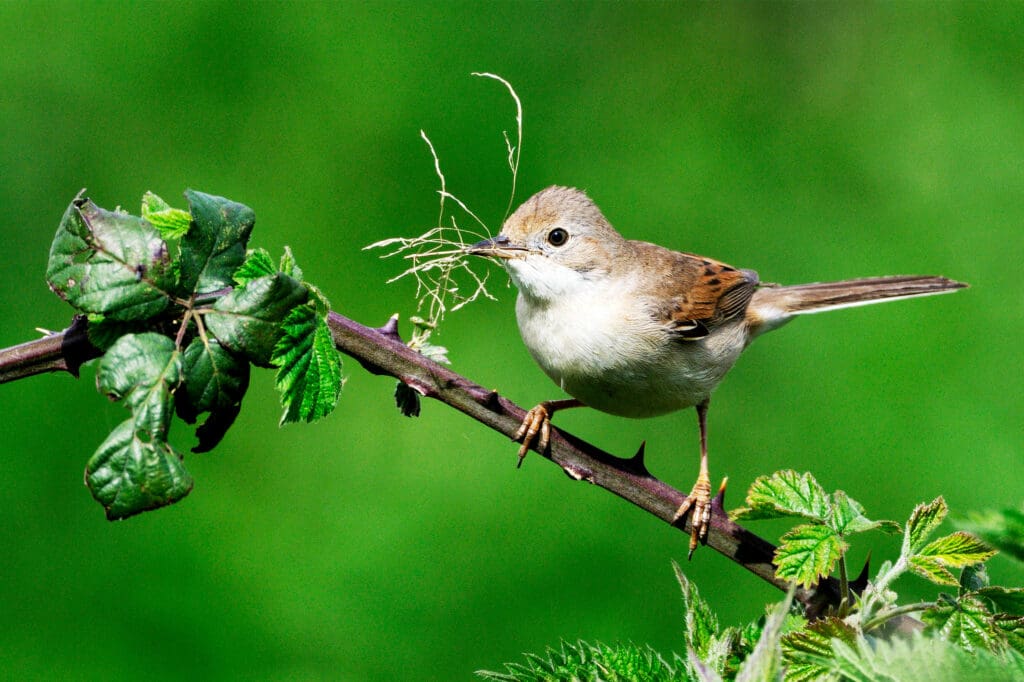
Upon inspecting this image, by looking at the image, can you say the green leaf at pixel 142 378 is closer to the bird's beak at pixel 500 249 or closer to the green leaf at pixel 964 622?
the green leaf at pixel 964 622

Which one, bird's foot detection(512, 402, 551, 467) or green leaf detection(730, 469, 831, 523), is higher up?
green leaf detection(730, 469, 831, 523)

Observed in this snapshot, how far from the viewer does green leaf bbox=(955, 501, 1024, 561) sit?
770 millimetres

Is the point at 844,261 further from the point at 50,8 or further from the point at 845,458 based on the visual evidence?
the point at 50,8

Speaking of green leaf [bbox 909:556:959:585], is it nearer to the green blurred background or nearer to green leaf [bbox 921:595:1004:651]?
green leaf [bbox 921:595:1004:651]

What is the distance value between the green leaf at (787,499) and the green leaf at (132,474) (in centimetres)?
81

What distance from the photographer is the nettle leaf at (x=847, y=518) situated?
4.90 ft

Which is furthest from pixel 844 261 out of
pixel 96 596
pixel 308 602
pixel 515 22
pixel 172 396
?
pixel 172 396

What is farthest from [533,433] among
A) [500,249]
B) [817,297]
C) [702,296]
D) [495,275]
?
[495,275]

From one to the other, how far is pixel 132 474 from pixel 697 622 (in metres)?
0.70

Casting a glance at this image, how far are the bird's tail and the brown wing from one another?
8 centimetres

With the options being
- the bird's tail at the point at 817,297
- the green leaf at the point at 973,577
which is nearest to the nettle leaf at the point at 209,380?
the green leaf at the point at 973,577

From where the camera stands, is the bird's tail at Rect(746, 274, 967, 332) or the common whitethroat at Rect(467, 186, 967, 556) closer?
the common whitethroat at Rect(467, 186, 967, 556)

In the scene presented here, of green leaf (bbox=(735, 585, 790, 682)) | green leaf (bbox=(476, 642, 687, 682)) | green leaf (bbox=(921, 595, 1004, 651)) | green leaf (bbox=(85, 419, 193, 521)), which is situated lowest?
green leaf (bbox=(85, 419, 193, 521))

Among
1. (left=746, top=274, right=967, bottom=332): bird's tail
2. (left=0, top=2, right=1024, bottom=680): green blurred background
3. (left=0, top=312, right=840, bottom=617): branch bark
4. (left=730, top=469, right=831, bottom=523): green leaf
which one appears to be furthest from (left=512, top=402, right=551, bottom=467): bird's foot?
(left=0, top=2, right=1024, bottom=680): green blurred background
